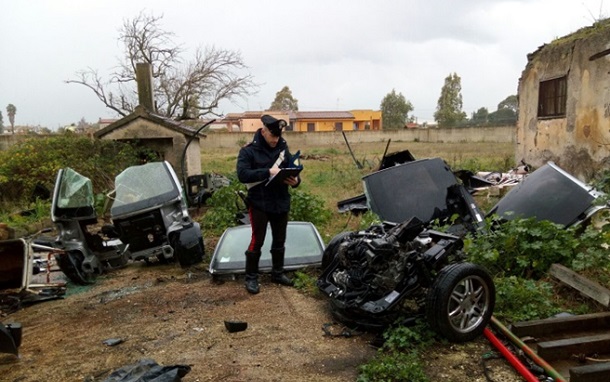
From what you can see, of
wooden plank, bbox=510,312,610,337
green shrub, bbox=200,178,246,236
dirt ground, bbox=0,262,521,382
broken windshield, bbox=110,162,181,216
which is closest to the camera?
dirt ground, bbox=0,262,521,382

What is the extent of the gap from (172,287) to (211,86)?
24605mm

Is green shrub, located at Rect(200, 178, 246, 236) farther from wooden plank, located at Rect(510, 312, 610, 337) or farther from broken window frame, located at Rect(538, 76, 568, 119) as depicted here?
broken window frame, located at Rect(538, 76, 568, 119)

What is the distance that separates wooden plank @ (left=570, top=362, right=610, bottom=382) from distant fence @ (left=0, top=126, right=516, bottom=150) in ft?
102

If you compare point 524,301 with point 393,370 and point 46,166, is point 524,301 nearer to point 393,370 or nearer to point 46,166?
point 393,370

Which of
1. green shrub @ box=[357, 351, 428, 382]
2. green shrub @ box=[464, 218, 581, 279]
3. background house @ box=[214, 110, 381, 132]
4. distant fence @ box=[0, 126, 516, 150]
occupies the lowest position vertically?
green shrub @ box=[357, 351, 428, 382]

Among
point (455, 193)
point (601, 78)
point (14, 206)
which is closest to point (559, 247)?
point (455, 193)

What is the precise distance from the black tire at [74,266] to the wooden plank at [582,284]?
5500 millimetres

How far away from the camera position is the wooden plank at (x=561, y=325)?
3566 millimetres

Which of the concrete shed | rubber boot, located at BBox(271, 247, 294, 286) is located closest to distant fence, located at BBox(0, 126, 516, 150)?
the concrete shed

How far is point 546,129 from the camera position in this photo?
12.0 metres

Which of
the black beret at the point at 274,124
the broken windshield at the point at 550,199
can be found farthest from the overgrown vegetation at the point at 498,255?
the black beret at the point at 274,124

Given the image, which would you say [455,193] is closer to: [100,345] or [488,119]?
[100,345]

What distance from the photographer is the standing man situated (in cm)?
468

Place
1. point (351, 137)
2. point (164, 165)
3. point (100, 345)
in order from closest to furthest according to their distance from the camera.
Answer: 1. point (100, 345)
2. point (164, 165)
3. point (351, 137)
